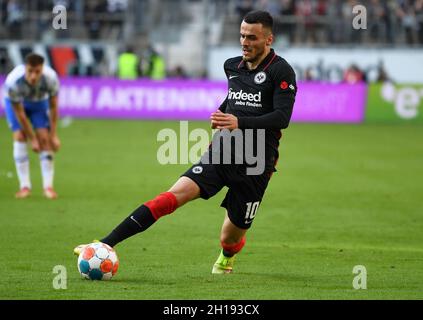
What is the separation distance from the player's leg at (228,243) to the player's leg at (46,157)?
21.7 feet

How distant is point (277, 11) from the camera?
124 ft

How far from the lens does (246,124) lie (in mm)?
8641

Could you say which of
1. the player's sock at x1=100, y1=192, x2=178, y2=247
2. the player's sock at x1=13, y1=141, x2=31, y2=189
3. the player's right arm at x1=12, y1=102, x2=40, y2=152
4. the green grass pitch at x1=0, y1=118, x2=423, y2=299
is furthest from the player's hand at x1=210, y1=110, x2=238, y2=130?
the player's sock at x1=13, y1=141, x2=31, y2=189

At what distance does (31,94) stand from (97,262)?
275 inches

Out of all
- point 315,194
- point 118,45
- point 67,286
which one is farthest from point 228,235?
point 118,45

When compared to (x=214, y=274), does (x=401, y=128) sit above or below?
below

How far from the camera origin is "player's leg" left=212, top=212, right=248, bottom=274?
940cm

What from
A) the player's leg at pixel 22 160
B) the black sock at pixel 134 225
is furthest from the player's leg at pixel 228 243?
the player's leg at pixel 22 160

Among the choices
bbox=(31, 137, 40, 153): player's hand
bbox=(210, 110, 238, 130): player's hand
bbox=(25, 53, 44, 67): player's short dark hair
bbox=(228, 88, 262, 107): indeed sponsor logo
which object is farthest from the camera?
bbox=(31, 137, 40, 153): player's hand

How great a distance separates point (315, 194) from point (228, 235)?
7459 millimetres

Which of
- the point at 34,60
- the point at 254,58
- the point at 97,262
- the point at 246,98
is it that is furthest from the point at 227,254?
the point at 34,60

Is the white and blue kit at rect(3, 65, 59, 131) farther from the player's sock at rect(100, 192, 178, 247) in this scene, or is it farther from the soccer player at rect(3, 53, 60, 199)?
the player's sock at rect(100, 192, 178, 247)

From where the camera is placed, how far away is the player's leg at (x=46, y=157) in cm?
1549
